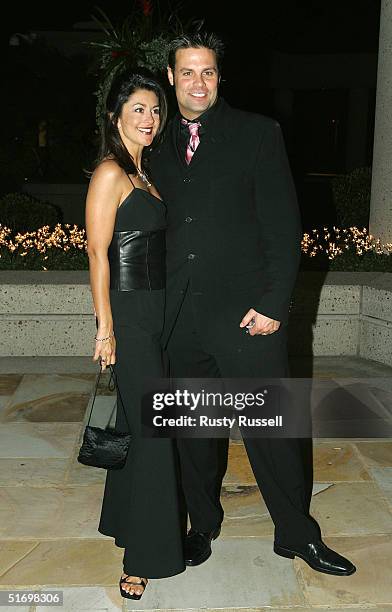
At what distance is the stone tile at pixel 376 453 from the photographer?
4.65m

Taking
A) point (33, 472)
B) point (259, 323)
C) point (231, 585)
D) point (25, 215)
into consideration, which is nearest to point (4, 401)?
point (33, 472)

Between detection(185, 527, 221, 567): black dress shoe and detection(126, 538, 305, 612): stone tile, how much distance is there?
0.03 meters

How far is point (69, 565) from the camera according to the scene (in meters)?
3.49

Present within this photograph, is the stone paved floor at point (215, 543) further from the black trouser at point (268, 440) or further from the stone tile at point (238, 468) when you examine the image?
the black trouser at point (268, 440)

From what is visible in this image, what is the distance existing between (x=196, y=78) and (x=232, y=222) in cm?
59

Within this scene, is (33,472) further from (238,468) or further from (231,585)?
(231,585)

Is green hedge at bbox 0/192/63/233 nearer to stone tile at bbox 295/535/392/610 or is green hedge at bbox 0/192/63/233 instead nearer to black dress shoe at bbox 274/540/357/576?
stone tile at bbox 295/535/392/610

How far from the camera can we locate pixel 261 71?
2842cm

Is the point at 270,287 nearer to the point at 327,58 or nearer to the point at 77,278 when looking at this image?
the point at 77,278

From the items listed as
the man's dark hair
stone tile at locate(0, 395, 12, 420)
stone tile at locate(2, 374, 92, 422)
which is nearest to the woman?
the man's dark hair

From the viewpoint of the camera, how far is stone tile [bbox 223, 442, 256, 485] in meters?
4.41

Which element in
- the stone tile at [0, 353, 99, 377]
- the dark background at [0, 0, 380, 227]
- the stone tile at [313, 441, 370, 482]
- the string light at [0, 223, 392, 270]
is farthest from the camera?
the dark background at [0, 0, 380, 227]

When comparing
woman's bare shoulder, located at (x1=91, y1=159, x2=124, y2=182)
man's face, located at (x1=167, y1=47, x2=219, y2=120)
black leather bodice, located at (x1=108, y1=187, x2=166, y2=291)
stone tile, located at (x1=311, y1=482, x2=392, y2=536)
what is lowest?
stone tile, located at (x1=311, y1=482, x2=392, y2=536)

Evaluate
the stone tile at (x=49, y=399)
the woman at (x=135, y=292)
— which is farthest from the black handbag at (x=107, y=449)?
the stone tile at (x=49, y=399)
